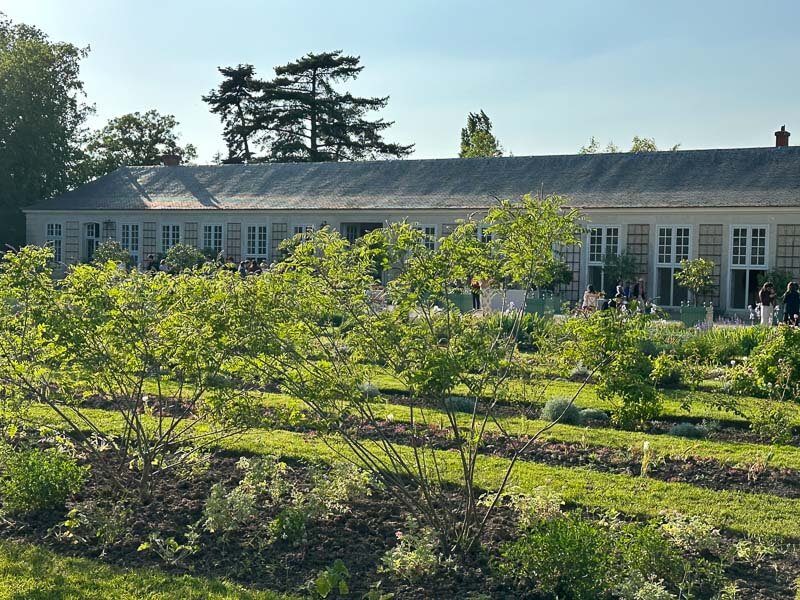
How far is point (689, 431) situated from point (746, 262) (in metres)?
18.9

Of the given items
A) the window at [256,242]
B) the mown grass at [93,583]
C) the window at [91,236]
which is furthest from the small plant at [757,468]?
the window at [91,236]

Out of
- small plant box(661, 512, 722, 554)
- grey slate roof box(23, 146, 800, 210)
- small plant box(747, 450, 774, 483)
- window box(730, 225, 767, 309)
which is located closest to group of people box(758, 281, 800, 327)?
window box(730, 225, 767, 309)

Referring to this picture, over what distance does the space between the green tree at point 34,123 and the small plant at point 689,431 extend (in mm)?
39084

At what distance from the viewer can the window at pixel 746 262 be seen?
89.0 feet

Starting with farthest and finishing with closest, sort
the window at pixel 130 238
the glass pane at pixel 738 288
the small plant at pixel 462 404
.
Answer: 1. the window at pixel 130 238
2. the glass pane at pixel 738 288
3. the small plant at pixel 462 404

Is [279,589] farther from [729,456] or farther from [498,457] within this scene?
[729,456]

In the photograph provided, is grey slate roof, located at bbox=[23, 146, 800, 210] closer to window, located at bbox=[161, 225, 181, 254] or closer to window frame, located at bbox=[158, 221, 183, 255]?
window frame, located at bbox=[158, 221, 183, 255]

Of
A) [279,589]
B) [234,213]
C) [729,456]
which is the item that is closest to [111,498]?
[279,589]

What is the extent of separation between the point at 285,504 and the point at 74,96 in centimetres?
4409

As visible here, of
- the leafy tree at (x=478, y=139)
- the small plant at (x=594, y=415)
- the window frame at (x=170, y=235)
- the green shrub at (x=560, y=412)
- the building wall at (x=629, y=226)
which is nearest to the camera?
the green shrub at (x=560, y=412)

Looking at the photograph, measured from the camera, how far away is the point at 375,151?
187ft

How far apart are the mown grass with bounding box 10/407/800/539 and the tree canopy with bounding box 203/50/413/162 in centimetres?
4726

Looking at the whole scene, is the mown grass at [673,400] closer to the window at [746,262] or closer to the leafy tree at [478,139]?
the window at [746,262]

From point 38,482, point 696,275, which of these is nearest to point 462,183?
point 696,275
